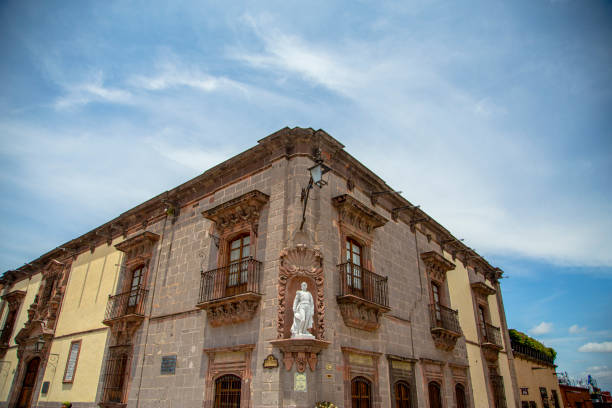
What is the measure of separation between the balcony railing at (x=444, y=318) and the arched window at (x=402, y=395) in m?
2.75

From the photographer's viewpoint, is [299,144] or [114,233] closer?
[299,144]

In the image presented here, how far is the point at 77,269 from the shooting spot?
1662 cm

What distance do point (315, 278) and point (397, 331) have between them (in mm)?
3730

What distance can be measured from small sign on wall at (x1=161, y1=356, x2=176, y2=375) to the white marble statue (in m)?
4.14

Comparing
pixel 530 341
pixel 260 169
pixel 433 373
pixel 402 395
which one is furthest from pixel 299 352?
pixel 530 341

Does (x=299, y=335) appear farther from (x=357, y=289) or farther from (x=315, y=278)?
(x=357, y=289)

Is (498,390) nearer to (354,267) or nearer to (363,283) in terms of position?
(363,283)

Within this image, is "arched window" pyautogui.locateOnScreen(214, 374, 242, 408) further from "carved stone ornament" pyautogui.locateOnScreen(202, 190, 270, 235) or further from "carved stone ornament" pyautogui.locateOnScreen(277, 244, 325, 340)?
"carved stone ornament" pyautogui.locateOnScreen(202, 190, 270, 235)

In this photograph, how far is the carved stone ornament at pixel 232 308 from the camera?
900cm

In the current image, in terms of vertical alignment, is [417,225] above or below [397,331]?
above

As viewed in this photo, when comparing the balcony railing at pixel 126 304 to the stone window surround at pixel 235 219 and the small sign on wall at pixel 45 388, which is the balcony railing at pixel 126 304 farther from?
the small sign on wall at pixel 45 388

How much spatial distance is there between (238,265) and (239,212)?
55.2 inches

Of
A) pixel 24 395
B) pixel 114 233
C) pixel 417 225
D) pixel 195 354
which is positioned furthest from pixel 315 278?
pixel 24 395

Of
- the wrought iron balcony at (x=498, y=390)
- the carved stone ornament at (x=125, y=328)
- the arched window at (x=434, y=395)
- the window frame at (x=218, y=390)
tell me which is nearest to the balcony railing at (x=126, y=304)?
the carved stone ornament at (x=125, y=328)
